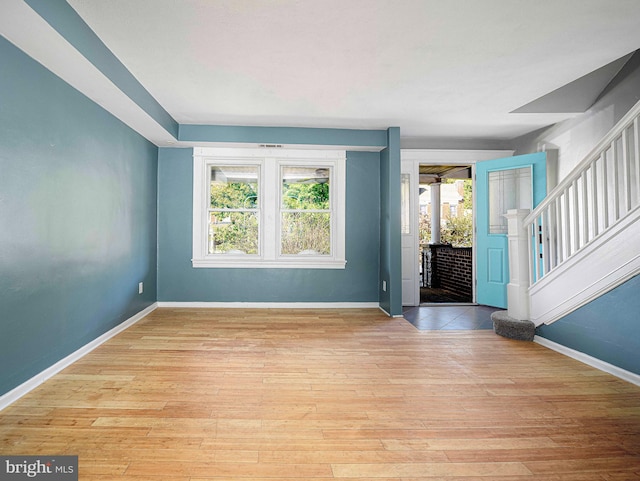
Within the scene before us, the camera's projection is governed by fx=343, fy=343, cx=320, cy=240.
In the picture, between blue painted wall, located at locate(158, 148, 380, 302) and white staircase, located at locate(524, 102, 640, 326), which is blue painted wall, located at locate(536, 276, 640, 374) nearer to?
white staircase, located at locate(524, 102, 640, 326)

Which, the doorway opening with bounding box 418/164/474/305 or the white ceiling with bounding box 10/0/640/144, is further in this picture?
the doorway opening with bounding box 418/164/474/305

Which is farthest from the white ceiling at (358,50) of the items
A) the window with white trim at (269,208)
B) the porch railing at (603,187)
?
the window with white trim at (269,208)

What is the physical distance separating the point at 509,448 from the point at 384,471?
2.33ft

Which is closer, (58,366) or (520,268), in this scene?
(58,366)

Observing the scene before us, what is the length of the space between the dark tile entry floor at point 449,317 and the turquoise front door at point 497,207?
32 centimetres

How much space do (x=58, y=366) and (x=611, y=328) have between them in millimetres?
4472

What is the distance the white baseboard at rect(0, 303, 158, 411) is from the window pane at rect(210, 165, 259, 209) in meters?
1.98

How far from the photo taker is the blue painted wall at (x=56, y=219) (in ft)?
7.45

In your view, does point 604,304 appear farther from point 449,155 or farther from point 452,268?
point 452,268

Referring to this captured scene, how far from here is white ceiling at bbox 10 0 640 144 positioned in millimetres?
2246

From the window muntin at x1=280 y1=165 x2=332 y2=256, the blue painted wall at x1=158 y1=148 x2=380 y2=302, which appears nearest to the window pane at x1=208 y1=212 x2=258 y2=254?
the blue painted wall at x1=158 y1=148 x2=380 y2=302

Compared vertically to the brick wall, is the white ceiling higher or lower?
higher

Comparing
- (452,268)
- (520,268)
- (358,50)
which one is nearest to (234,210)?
(358,50)

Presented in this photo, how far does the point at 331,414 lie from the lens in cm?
214
